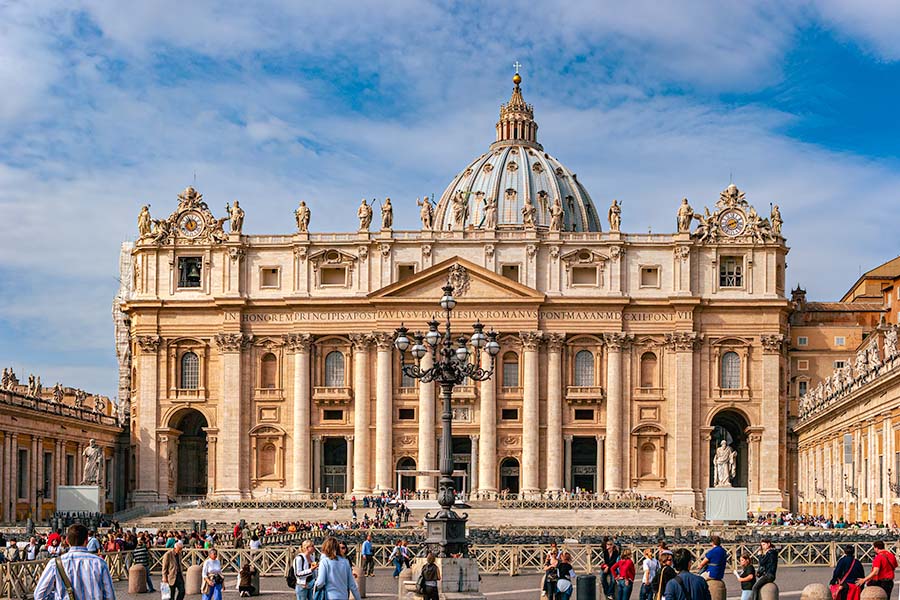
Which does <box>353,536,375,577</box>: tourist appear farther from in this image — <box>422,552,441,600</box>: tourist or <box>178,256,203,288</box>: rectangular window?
<box>178,256,203,288</box>: rectangular window

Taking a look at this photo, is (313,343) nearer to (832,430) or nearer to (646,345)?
(646,345)

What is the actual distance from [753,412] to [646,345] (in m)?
8.12

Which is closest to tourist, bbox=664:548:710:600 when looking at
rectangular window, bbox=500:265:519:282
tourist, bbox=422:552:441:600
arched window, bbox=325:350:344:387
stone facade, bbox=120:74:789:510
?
tourist, bbox=422:552:441:600

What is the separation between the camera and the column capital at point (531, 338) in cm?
9225

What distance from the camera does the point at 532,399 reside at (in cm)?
9219

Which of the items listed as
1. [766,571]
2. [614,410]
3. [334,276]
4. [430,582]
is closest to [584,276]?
[614,410]

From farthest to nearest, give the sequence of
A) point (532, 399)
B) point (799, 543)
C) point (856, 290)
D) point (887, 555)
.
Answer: point (856, 290)
point (532, 399)
point (799, 543)
point (887, 555)

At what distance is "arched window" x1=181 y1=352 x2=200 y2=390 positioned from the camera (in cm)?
9591

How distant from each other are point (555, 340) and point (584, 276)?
4758 millimetres

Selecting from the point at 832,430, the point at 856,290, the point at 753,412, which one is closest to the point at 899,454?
the point at 832,430

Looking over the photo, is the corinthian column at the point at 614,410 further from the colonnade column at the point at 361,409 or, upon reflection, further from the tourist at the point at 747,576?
the tourist at the point at 747,576

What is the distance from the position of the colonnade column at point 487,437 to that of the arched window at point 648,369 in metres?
9.76

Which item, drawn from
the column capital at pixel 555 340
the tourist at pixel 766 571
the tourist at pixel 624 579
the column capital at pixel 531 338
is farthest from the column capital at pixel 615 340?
the tourist at pixel 624 579

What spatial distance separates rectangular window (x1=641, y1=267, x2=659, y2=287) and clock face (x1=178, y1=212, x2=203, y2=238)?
2991cm
